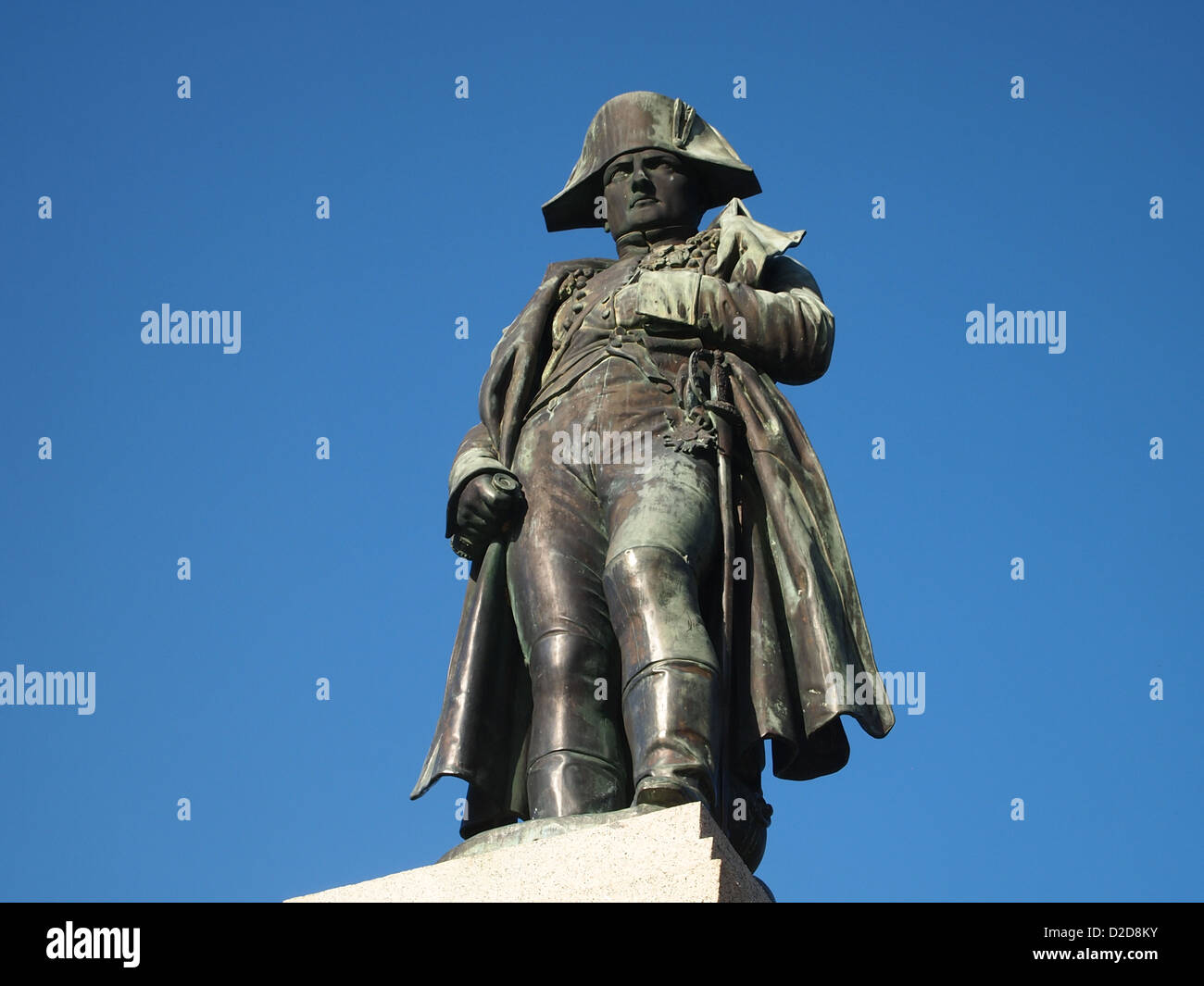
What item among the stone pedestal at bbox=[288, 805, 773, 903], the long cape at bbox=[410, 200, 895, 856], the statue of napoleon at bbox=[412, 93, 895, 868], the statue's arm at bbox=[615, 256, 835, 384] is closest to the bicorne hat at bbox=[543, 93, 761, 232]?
the statue of napoleon at bbox=[412, 93, 895, 868]

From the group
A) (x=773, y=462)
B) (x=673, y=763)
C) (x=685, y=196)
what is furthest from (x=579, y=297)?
(x=673, y=763)

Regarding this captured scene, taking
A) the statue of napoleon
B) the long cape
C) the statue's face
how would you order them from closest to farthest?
the statue of napoleon
the long cape
the statue's face

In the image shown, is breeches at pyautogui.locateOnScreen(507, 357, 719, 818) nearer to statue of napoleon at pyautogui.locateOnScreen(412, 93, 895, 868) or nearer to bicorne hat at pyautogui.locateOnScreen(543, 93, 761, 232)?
statue of napoleon at pyautogui.locateOnScreen(412, 93, 895, 868)

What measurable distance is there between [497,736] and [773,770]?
140 cm

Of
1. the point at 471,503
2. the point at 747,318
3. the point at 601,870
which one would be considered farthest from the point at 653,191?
the point at 601,870

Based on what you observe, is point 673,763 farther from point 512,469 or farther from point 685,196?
point 685,196

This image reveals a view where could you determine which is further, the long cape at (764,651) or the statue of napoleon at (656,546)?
the long cape at (764,651)

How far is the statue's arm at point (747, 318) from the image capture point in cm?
1086

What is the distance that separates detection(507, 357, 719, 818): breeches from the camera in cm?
937

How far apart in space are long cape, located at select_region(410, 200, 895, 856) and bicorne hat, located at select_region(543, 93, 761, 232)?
1450mm

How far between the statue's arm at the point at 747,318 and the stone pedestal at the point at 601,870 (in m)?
3.02

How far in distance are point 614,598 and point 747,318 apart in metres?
1.87

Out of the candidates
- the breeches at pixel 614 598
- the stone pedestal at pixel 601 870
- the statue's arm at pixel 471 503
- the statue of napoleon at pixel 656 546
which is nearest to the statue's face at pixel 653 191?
the statue of napoleon at pixel 656 546

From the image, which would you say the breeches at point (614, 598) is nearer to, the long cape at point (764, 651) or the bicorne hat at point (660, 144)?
the long cape at point (764, 651)
